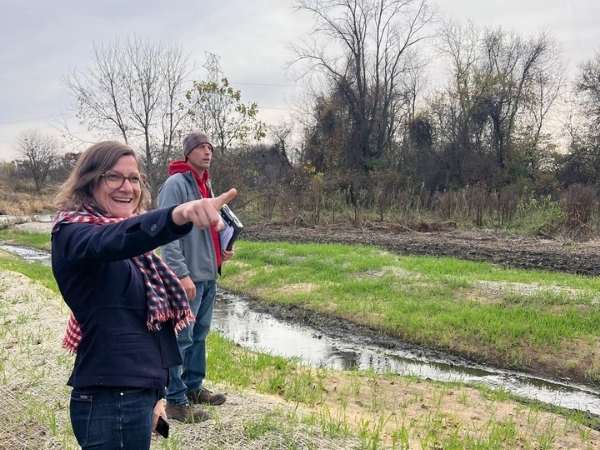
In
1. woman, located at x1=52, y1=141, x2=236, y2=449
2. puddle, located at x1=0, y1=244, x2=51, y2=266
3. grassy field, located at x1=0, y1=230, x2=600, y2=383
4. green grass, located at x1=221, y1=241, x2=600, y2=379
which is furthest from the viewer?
puddle, located at x1=0, y1=244, x2=51, y2=266

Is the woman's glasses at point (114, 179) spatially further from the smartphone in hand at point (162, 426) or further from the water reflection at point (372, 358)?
the water reflection at point (372, 358)

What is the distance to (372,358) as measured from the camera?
332 inches

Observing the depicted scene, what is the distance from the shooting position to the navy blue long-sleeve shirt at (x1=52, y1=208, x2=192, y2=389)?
1.96 meters

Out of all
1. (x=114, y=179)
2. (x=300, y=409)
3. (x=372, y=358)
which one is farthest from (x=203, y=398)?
(x=372, y=358)

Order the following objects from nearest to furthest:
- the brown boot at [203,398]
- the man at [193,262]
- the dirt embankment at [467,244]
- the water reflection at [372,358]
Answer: the man at [193,262], the brown boot at [203,398], the water reflection at [372,358], the dirt embankment at [467,244]

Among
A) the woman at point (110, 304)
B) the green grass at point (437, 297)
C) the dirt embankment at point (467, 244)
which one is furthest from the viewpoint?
the dirt embankment at point (467, 244)

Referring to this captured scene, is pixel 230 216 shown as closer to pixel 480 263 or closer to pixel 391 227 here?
pixel 480 263

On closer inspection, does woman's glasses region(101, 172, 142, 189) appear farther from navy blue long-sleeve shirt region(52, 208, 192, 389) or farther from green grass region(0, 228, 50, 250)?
green grass region(0, 228, 50, 250)

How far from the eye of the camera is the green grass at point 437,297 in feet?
27.6

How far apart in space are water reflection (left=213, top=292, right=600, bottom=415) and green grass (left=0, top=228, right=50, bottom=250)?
15.5 metres

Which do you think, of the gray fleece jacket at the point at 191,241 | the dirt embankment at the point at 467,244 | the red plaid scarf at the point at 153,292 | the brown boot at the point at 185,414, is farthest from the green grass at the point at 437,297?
the red plaid scarf at the point at 153,292

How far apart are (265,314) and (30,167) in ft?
174

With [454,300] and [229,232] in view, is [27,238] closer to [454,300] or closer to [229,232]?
[454,300]

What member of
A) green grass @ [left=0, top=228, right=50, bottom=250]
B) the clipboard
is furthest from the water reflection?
green grass @ [left=0, top=228, right=50, bottom=250]
